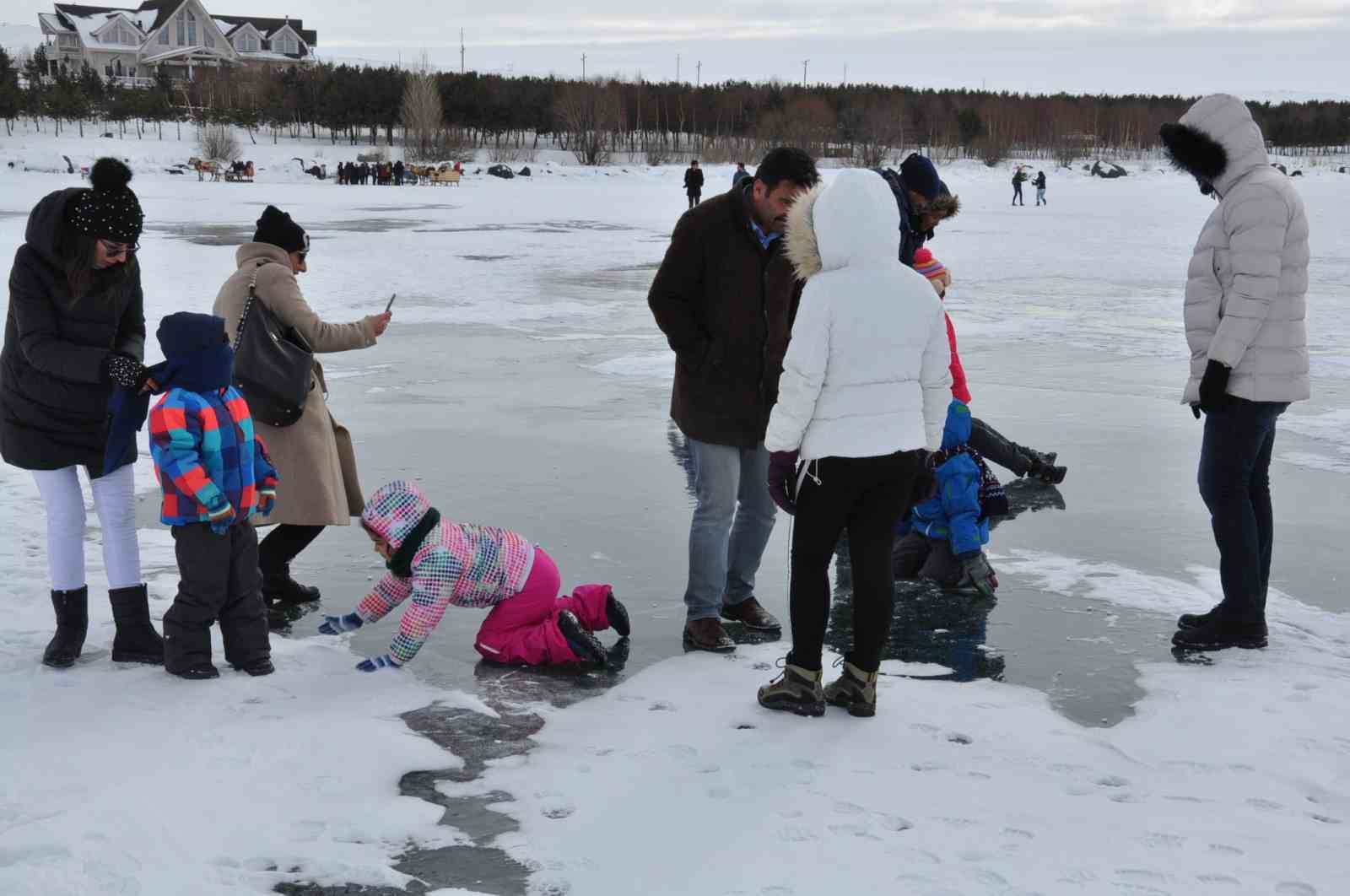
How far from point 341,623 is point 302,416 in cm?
86

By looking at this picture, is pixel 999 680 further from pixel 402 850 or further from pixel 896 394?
pixel 402 850

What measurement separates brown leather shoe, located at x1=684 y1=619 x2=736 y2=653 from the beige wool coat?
1.43 metres

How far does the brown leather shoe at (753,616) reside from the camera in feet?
16.8

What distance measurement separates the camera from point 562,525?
632cm

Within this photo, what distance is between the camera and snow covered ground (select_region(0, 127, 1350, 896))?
3246 mm

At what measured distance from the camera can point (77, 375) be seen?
4250 mm

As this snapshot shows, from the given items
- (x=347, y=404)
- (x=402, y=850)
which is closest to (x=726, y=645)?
(x=402, y=850)

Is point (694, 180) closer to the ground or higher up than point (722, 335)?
higher up

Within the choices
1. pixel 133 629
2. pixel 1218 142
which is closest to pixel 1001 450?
pixel 1218 142

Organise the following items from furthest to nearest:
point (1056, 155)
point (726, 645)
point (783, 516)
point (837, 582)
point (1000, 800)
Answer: point (1056, 155) < point (783, 516) < point (837, 582) < point (726, 645) < point (1000, 800)

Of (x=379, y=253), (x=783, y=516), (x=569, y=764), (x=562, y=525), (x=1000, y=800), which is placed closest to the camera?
(x=1000, y=800)

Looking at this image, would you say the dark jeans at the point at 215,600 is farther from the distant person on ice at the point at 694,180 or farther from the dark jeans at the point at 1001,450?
the distant person on ice at the point at 694,180

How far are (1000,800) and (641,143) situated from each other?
100m

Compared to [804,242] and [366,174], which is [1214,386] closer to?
[804,242]
